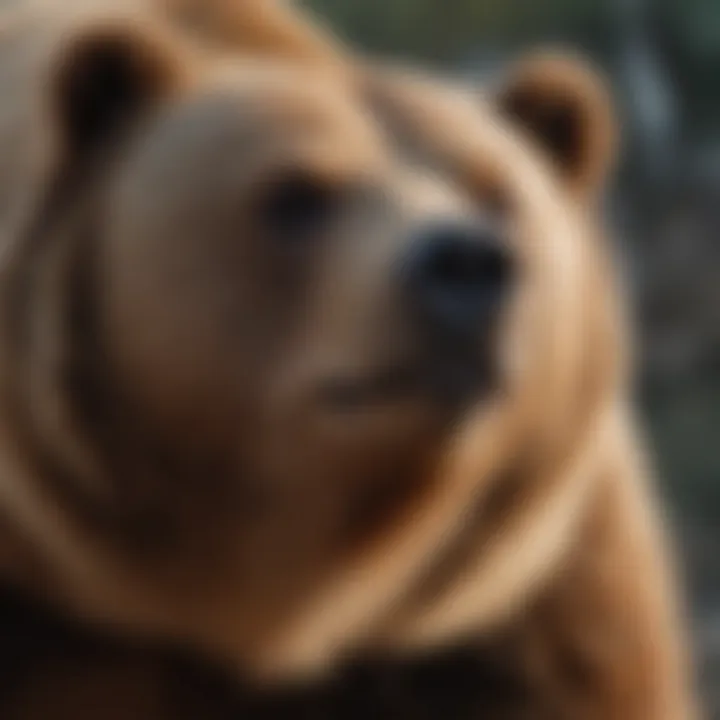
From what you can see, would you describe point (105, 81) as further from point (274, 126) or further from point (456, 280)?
point (456, 280)

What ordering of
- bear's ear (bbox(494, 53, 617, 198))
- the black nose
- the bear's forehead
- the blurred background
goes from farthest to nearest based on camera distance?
1. the blurred background
2. bear's ear (bbox(494, 53, 617, 198))
3. the bear's forehead
4. the black nose

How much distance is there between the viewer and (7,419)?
1386 mm

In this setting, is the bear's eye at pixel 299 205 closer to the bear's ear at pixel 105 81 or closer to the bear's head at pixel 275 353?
the bear's head at pixel 275 353

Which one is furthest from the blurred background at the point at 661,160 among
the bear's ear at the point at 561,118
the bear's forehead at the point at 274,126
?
the bear's forehead at the point at 274,126

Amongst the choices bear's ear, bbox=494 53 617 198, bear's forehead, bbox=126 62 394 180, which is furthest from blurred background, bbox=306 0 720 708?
bear's forehead, bbox=126 62 394 180

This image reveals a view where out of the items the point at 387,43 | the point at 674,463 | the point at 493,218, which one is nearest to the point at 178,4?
the point at 493,218

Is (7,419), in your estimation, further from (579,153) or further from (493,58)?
(493,58)

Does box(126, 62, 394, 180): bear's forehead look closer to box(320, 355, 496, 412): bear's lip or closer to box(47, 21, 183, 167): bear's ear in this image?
box(47, 21, 183, 167): bear's ear

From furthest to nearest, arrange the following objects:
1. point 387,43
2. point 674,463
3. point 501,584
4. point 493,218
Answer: point 387,43
point 674,463
point 501,584
point 493,218

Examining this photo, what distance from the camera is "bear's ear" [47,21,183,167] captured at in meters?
1.37

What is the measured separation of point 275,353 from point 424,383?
0.38ft

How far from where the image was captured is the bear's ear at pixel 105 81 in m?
1.37

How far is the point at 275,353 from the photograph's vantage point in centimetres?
130

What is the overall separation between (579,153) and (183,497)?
41 cm
